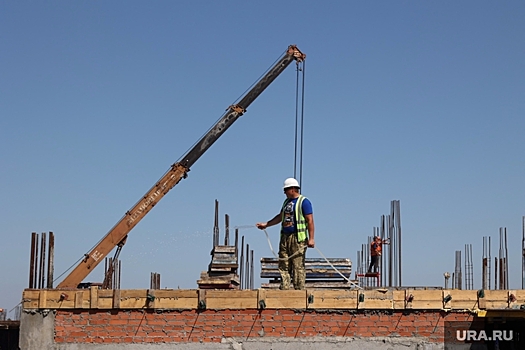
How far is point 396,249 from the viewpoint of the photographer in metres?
17.1

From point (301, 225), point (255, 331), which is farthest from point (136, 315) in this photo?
point (301, 225)

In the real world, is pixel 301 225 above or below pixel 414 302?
above

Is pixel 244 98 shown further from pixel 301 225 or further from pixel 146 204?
pixel 301 225

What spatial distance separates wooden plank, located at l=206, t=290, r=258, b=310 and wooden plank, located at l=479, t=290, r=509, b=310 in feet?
11.8

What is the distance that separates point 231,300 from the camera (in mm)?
10453

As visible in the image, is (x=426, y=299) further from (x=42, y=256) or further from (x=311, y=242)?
(x=42, y=256)

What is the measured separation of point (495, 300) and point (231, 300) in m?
4.16

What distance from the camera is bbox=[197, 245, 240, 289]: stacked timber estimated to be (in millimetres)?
12422

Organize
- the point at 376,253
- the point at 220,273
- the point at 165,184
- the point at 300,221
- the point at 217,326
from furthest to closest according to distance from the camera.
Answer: the point at 376,253 → the point at 165,184 → the point at 220,273 → the point at 300,221 → the point at 217,326

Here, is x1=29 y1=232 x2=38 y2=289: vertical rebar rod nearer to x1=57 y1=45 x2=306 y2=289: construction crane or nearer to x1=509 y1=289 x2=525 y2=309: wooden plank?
x1=57 y1=45 x2=306 y2=289: construction crane

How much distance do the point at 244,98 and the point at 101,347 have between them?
7.65m

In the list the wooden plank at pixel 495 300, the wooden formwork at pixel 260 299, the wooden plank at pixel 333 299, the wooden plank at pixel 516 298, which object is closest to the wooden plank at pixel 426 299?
the wooden formwork at pixel 260 299

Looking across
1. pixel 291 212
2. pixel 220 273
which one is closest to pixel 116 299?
pixel 220 273

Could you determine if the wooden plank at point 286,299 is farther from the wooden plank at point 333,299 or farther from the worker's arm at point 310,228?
the worker's arm at point 310,228
